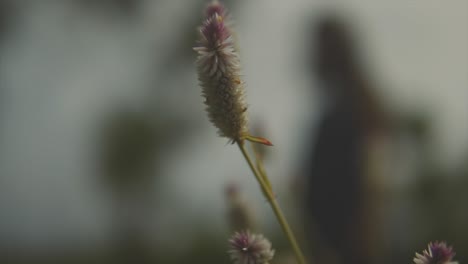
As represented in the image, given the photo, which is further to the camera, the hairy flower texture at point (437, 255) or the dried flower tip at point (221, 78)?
the dried flower tip at point (221, 78)

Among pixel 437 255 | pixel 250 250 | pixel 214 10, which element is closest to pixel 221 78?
pixel 214 10

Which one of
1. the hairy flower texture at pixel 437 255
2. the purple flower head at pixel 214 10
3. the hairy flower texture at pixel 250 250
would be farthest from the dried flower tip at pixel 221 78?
the hairy flower texture at pixel 437 255

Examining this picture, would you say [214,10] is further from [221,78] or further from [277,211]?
[277,211]

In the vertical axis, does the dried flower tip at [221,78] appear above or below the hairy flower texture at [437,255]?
above

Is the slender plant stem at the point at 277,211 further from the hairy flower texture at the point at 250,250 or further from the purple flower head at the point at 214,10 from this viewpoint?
the purple flower head at the point at 214,10

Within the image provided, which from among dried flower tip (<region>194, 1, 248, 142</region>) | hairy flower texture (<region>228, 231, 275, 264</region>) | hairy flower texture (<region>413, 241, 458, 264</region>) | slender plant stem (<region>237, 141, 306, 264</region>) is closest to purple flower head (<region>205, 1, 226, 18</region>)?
dried flower tip (<region>194, 1, 248, 142</region>)

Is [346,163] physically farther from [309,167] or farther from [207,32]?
[207,32]
